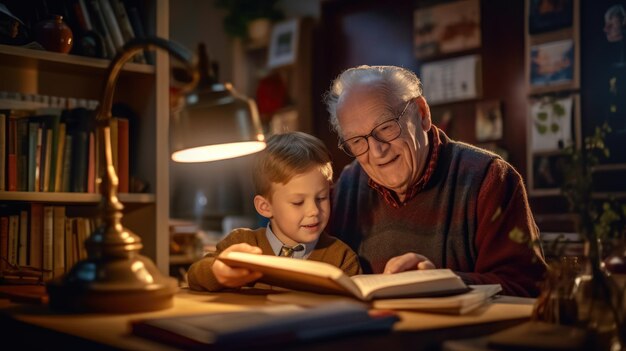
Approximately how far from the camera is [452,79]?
412 cm

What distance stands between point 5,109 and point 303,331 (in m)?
1.83

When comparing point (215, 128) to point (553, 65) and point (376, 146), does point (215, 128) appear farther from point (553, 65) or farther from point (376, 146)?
point (553, 65)

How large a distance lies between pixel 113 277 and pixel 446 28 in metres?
3.24

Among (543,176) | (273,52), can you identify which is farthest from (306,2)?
(543,176)

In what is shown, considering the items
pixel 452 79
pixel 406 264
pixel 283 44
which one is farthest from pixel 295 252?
pixel 283 44

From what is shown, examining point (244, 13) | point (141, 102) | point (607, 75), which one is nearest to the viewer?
point (141, 102)

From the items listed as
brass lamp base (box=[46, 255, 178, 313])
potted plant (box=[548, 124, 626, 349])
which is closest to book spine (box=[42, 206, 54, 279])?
brass lamp base (box=[46, 255, 178, 313])

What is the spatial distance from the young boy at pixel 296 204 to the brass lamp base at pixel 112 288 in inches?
20.8

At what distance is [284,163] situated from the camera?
192 centimetres

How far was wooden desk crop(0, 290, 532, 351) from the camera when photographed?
1.03 m

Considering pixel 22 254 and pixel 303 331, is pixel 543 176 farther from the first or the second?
pixel 303 331

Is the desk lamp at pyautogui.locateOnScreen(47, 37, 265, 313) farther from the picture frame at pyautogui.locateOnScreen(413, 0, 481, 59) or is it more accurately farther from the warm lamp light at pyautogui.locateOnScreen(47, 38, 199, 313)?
the picture frame at pyautogui.locateOnScreen(413, 0, 481, 59)

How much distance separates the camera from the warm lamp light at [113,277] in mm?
1263

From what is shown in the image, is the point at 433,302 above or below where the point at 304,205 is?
below
